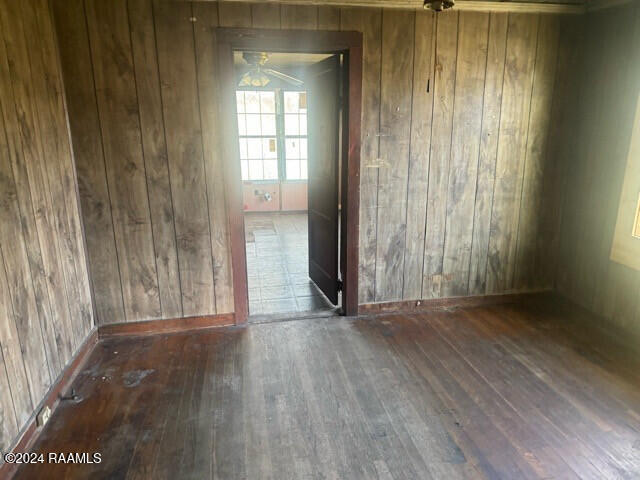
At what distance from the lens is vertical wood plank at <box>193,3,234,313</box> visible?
9.41 feet

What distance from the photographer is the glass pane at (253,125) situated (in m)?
7.94

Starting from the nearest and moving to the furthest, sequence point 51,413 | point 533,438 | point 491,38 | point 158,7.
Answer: point 533,438 → point 51,413 → point 158,7 → point 491,38

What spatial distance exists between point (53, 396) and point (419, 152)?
2.93 meters

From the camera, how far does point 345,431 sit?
87.0 inches

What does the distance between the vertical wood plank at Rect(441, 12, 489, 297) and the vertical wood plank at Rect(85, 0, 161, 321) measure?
2.36 metres

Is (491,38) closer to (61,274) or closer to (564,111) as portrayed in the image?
(564,111)

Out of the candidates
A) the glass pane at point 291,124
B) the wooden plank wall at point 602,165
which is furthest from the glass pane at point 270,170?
the wooden plank wall at point 602,165

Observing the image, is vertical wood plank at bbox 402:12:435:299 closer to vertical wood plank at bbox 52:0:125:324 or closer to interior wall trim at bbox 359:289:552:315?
interior wall trim at bbox 359:289:552:315

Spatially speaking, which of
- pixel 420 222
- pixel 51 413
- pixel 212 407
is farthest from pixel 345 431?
pixel 420 222

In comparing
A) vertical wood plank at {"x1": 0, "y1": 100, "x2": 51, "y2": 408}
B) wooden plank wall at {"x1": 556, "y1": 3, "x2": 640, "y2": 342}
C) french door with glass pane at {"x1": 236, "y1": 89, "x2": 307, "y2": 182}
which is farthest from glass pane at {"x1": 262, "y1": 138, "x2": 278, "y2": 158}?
vertical wood plank at {"x1": 0, "y1": 100, "x2": 51, "y2": 408}

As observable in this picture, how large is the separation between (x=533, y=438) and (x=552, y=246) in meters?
2.11

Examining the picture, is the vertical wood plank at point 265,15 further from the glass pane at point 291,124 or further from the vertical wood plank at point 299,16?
the glass pane at point 291,124

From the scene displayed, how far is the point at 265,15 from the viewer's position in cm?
292

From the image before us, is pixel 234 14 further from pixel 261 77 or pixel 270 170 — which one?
pixel 270 170
